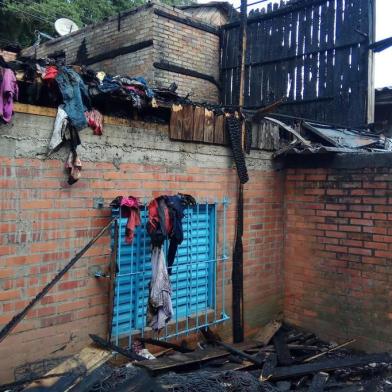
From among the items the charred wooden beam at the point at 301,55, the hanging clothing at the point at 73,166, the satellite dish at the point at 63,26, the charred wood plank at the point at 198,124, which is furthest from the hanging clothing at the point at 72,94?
the satellite dish at the point at 63,26

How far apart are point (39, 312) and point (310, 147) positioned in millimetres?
3628

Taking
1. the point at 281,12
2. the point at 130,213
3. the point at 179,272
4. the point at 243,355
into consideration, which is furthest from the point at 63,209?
the point at 281,12

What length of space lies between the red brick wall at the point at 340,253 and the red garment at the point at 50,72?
137 inches

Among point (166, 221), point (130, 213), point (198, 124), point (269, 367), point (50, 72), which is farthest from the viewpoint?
point (198, 124)

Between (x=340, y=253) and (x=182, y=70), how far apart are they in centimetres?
428

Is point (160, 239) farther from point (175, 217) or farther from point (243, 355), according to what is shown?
point (243, 355)

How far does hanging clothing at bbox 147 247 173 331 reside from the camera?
4000 mm

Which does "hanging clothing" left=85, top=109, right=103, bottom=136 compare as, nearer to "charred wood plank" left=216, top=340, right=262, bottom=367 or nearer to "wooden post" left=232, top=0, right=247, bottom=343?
"wooden post" left=232, top=0, right=247, bottom=343

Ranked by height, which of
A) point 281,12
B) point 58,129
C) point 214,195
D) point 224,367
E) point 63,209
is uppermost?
point 281,12

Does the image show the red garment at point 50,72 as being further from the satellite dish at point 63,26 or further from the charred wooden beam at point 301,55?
the satellite dish at point 63,26

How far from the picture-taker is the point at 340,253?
522 cm

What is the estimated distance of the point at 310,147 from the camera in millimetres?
5180

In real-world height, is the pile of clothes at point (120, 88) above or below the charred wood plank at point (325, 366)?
above

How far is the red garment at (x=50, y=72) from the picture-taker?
11.1 feet
